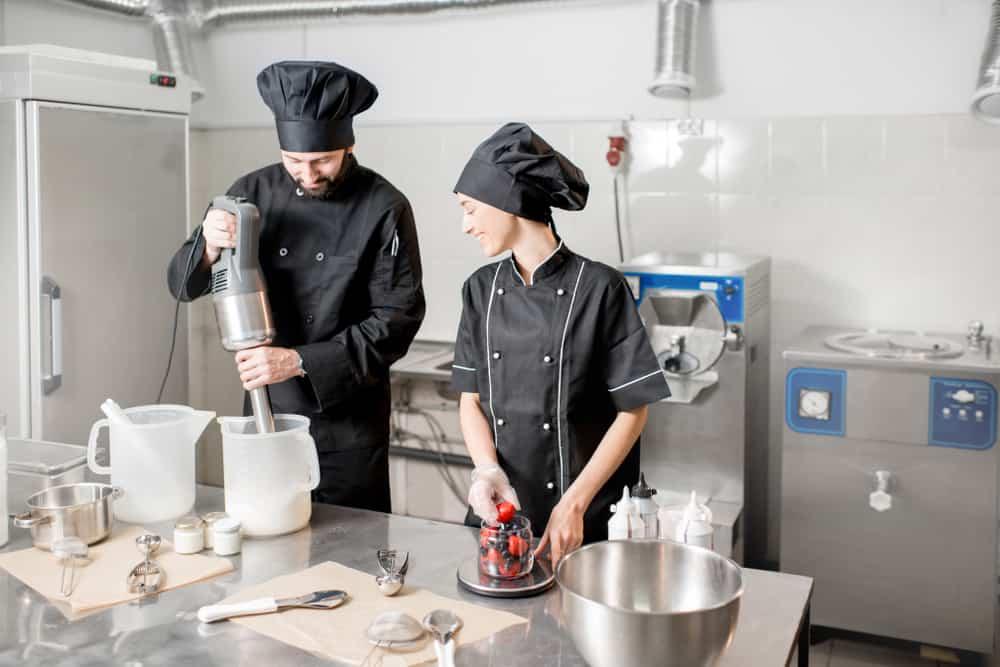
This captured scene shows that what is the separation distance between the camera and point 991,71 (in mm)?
3498

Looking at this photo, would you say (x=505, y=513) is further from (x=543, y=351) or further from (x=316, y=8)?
(x=316, y=8)

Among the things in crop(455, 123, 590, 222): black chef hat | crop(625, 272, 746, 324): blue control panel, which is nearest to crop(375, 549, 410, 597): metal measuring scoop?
crop(455, 123, 590, 222): black chef hat

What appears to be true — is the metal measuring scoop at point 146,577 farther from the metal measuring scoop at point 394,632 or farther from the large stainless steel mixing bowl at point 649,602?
the large stainless steel mixing bowl at point 649,602

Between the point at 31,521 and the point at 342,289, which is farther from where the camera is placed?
the point at 342,289

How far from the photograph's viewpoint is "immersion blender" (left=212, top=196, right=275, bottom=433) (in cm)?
222

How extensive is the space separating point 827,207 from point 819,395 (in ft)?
2.76

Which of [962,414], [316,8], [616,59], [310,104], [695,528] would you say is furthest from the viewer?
[316,8]

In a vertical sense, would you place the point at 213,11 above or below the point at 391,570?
above

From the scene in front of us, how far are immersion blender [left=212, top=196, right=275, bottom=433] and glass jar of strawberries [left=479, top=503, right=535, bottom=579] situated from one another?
2.02 feet

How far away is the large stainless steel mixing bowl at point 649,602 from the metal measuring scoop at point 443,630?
189 millimetres

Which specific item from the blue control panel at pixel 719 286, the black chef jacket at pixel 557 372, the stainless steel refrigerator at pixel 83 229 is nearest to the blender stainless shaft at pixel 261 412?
the black chef jacket at pixel 557 372

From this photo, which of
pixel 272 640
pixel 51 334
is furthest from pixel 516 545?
pixel 51 334

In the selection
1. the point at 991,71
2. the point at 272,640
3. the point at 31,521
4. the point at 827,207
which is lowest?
the point at 272,640

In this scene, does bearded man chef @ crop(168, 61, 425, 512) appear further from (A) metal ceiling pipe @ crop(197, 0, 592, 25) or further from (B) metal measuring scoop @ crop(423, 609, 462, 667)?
(A) metal ceiling pipe @ crop(197, 0, 592, 25)
